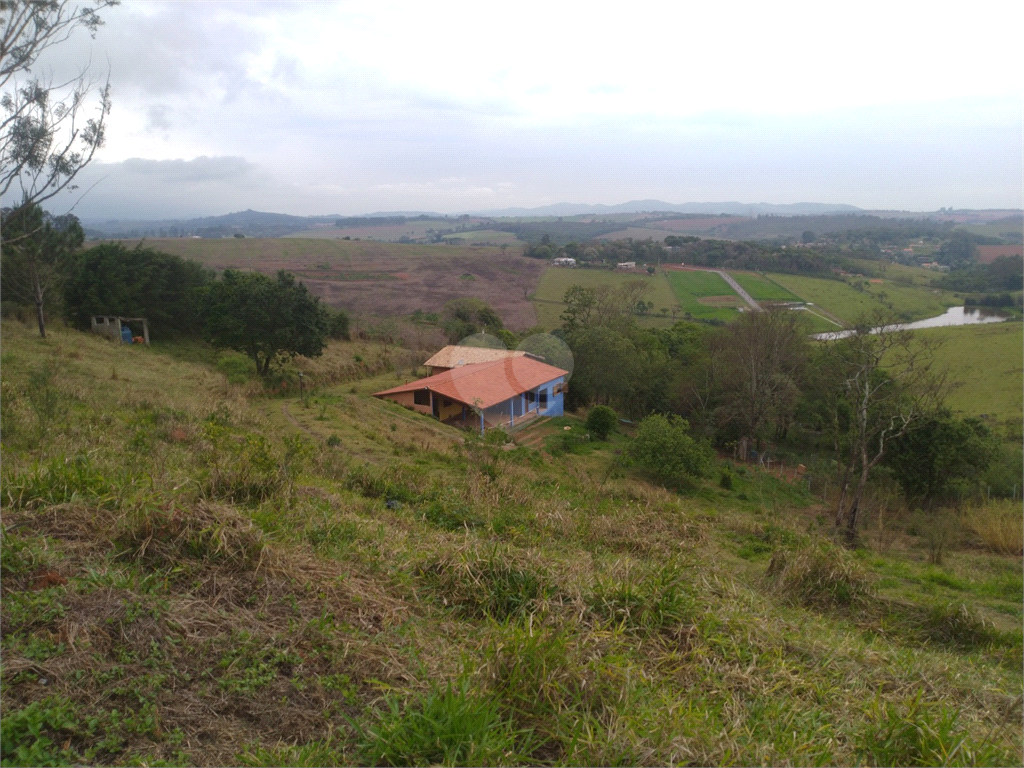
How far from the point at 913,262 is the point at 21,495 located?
241 feet

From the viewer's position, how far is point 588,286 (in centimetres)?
3747

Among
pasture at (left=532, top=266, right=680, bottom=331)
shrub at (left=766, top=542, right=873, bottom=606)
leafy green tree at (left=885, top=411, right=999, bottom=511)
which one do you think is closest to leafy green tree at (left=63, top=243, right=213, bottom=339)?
pasture at (left=532, top=266, right=680, bottom=331)

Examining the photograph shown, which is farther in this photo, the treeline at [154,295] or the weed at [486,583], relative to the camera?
the treeline at [154,295]

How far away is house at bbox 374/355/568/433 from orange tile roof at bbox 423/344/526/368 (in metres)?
1.22

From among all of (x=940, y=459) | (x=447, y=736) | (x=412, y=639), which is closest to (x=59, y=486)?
(x=412, y=639)

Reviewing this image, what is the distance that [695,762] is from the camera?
2377 millimetres

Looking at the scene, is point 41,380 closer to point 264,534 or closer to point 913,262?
point 264,534

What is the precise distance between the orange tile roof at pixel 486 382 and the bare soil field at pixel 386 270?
9.29m

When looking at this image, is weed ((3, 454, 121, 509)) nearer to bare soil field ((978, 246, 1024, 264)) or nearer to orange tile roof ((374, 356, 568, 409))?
orange tile roof ((374, 356, 568, 409))

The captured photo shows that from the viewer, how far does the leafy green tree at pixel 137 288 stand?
2392cm

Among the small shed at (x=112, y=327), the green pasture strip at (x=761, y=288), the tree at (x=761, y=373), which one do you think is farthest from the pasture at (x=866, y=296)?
the small shed at (x=112, y=327)

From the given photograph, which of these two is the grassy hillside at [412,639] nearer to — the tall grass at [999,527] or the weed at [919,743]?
the weed at [919,743]

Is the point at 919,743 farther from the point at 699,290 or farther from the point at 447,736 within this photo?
the point at 699,290

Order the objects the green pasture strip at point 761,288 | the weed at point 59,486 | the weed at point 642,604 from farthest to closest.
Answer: the green pasture strip at point 761,288 → the weed at point 59,486 → the weed at point 642,604
